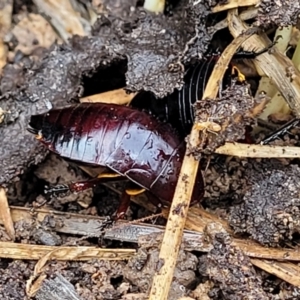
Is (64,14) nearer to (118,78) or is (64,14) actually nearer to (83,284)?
(118,78)

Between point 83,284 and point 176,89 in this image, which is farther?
point 176,89

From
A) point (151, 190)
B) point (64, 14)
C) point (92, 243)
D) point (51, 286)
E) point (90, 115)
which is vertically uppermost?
point (64, 14)

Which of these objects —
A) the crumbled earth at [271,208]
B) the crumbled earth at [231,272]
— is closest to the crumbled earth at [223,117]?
the crumbled earth at [271,208]

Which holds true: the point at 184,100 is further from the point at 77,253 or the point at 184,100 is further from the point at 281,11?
the point at 77,253

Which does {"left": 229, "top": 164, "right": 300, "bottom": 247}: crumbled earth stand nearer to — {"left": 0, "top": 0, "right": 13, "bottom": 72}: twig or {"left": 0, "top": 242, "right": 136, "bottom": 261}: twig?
{"left": 0, "top": 242, "right": 136, "bottom": 261}: twig

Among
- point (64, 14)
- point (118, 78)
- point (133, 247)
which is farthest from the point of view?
point (64, 14)

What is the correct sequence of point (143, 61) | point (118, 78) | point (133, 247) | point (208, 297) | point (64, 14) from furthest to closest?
1. point (64, 14)
2. point (118, 78)
3. point (143, 61)
4. point (133, 247)
5. point (208, 297)

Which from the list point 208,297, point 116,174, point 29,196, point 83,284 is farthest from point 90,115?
point 208,297

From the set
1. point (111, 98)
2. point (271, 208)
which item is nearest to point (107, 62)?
point (111, 98)
